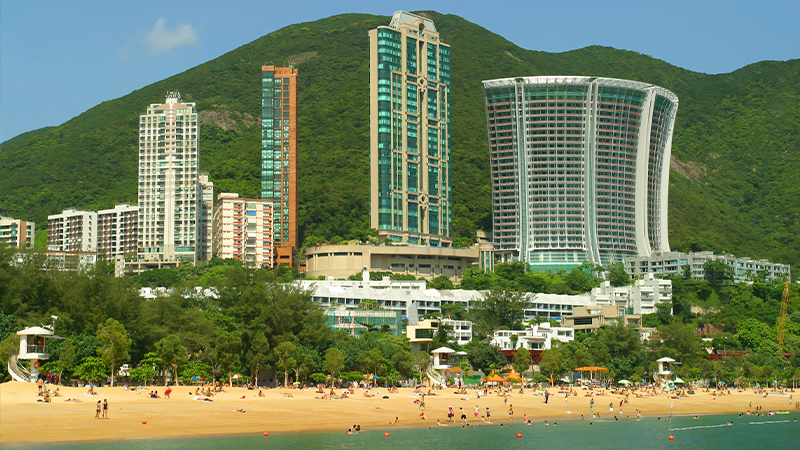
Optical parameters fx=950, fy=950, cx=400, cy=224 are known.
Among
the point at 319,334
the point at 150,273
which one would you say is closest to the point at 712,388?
the point at 319,334

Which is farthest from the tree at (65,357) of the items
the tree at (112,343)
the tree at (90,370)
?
the tree at (112,343)

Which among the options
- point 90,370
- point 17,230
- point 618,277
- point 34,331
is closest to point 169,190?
point 17,230

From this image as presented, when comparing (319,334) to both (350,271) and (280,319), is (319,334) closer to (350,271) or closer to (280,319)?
(280,319)

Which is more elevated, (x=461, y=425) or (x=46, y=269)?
(x=46, y=269)

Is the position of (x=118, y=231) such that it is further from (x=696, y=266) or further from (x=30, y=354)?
(x=30, y=354)

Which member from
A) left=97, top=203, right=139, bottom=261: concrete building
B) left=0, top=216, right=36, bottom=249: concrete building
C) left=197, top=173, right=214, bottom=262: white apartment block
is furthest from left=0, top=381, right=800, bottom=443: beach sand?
left=0, top=216, right=36, bottom=249: concrete building

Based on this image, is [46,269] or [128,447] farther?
[46,269]
